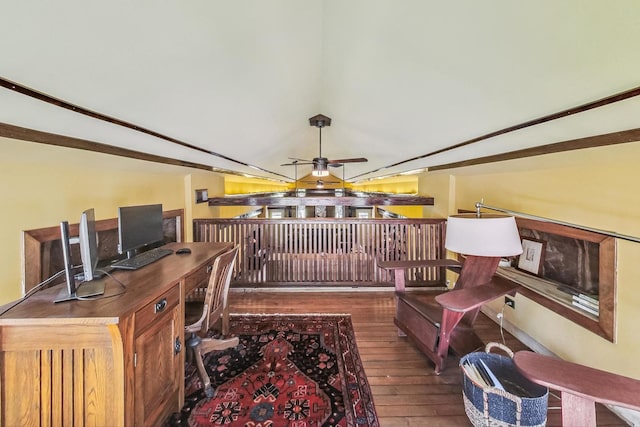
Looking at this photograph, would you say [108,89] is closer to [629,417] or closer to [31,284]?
[31,284]

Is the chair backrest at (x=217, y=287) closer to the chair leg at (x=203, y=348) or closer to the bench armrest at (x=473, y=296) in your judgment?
the chair leg at (x=203, y=348)

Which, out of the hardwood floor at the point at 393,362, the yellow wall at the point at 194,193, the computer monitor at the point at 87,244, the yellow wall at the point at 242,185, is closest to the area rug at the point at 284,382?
the hardwood floor at the point at 393,362

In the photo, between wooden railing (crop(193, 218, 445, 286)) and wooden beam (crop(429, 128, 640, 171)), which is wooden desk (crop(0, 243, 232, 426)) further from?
wooden beam (crop(429, 128, 640, 171))

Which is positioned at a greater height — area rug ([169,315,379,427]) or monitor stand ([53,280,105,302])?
monitor stand ([53,280,105,302])

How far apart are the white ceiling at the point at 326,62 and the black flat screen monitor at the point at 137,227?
559mm

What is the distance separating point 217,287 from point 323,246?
2.03m

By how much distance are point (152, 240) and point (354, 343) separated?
2.14 m

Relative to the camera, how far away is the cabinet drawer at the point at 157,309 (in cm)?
131

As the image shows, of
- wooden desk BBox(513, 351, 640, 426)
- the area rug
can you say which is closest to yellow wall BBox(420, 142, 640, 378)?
wooden desk BBox(513, 351, 640, 426)

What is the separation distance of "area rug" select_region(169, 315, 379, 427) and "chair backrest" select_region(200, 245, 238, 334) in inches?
18.8

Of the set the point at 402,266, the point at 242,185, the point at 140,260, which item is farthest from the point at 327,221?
the point at 242,185

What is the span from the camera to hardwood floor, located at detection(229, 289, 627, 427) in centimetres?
172

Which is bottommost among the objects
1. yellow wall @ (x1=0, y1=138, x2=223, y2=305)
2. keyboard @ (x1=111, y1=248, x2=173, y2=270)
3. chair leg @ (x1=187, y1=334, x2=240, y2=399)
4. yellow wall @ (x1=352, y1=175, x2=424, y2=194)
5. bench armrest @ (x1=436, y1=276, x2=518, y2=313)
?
chair leg @ (x1=187, y1=334, x2=240, y2=399)

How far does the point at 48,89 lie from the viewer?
1.23 meters
